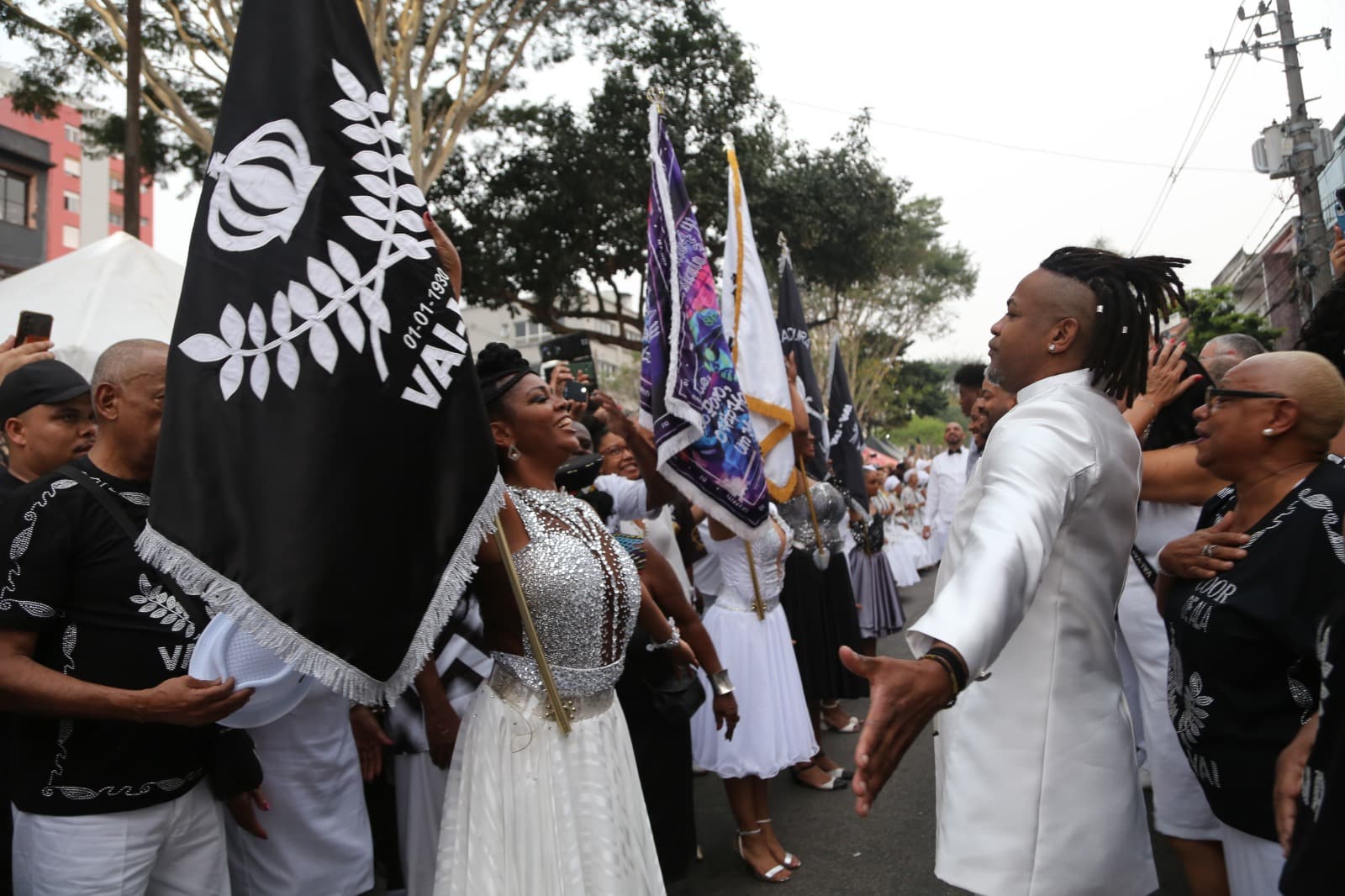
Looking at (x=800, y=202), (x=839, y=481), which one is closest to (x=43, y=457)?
(x=839, y=481)

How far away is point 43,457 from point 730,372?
9.64ft

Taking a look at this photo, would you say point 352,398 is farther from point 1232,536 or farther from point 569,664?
point 1232,536

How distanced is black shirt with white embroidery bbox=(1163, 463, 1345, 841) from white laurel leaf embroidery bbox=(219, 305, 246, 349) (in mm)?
2440

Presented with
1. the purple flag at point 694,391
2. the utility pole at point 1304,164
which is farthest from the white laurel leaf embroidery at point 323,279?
the utility pole at point 1304,164

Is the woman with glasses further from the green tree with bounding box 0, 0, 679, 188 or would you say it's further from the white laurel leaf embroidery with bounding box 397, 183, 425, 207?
the green tree with bounding box 0, 0, 679, 188

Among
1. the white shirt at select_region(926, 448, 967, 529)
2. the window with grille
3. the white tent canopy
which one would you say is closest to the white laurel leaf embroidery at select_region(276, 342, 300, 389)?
the white tent canopy

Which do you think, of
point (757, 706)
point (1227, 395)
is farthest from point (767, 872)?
point (1227, 395)

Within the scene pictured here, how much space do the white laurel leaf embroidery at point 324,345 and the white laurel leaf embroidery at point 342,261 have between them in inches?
5.2

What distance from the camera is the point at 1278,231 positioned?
2583 cm

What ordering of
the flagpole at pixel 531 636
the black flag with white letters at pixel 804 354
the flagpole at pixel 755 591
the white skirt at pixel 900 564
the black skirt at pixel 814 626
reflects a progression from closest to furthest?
the flagpole at pixel 531 636 → the flagpole at pixel 755 591 → the black skirt at pixel 814 626 → the black flag with white letters at pixel 804 354 → the white skirt at pixel 900 564

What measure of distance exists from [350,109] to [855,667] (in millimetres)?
1763

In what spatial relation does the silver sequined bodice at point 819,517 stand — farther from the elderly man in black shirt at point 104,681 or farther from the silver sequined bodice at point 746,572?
the elderly man in black shirt at point 104,681

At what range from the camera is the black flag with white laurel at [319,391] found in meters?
2.12

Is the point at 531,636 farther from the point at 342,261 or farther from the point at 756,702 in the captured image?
the point at 756,702
